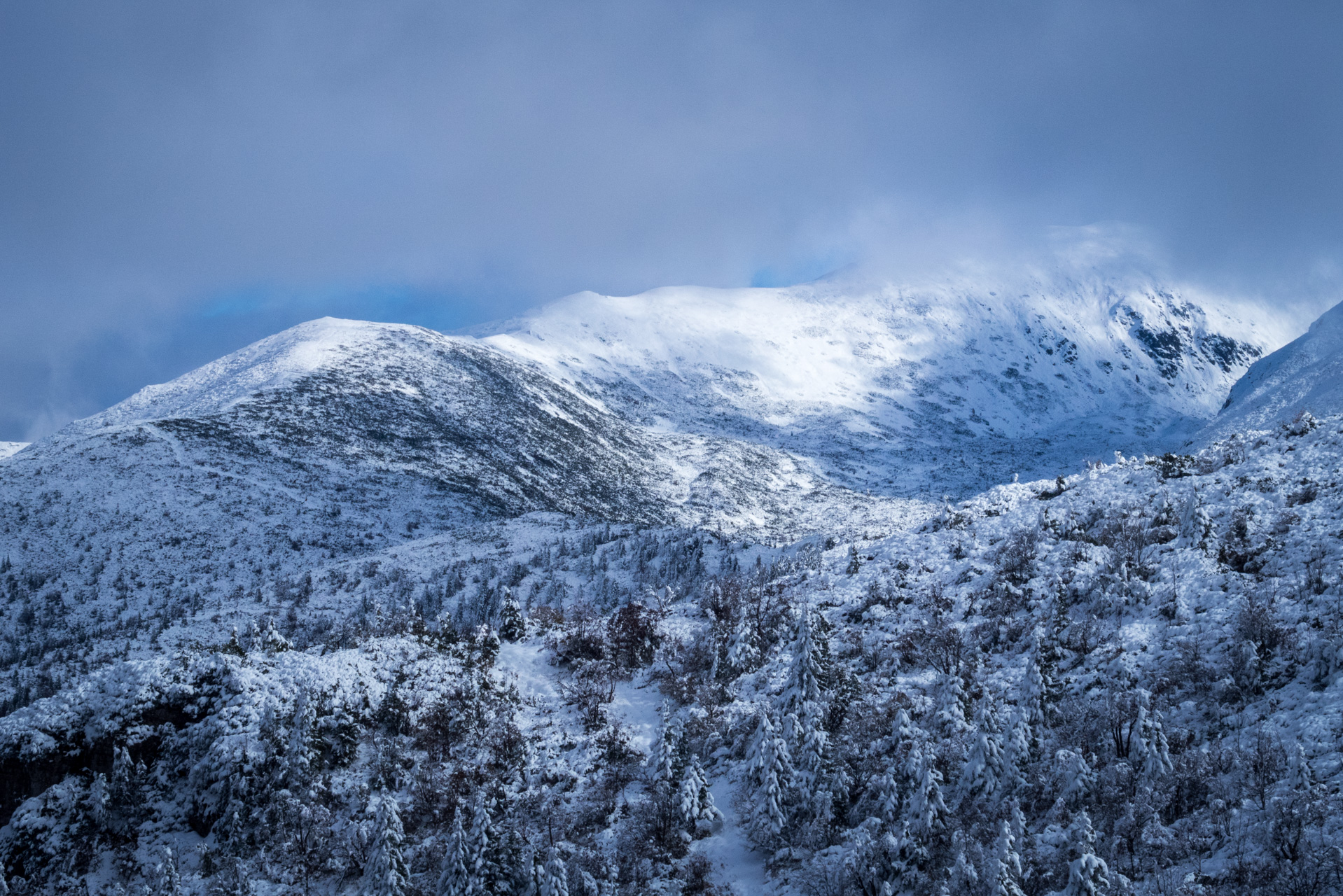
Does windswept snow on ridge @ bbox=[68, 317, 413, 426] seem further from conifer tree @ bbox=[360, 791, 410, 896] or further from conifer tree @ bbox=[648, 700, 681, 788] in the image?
conifer tree @ bbox=[648, 700, 681, 788]

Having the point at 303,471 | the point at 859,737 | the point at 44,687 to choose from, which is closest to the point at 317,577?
the point at 44,687

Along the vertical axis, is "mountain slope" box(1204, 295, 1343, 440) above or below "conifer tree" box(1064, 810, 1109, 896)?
above

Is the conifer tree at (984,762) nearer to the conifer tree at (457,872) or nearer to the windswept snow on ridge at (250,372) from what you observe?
the conifer tree at (457,872)

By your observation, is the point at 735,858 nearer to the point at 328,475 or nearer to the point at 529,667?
the point at 529,667

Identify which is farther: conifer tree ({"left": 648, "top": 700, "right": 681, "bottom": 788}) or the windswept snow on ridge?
the windswept snow on ridge

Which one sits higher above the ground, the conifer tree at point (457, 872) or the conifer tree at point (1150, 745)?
the conifer tree at point (457, 872)

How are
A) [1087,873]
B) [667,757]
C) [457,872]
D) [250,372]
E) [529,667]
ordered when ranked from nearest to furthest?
[1087,873], [457,872], [667,757], [529,667], [250,372]

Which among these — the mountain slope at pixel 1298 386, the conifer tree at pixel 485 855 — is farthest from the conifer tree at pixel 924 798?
the mountain slope at pixel 1298 386

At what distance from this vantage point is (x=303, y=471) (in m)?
83.2

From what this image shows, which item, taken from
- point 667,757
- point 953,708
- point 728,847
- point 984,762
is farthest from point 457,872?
point 953,708

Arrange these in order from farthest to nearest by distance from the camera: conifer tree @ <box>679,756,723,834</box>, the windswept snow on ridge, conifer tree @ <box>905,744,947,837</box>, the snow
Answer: the windswept snow on ridge → the snow → conifer tree @ <box>679,756,723,834</box> → conifer tree @ <box>905,744,947,837</box>

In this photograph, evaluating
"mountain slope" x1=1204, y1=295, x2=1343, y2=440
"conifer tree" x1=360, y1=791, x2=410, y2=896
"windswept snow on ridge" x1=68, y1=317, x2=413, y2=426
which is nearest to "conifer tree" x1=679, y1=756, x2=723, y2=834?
"conifer tree" x1=360, y1=791, x2=410, y2=896

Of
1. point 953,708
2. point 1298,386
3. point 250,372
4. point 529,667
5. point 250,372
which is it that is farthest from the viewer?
point 250,372

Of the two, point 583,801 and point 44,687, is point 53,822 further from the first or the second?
point 44,687
